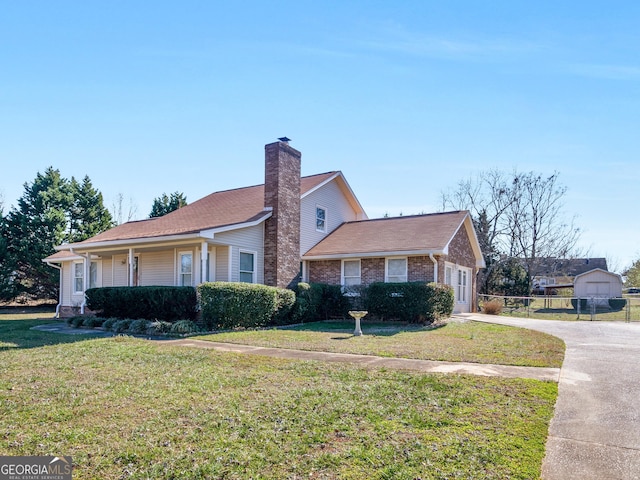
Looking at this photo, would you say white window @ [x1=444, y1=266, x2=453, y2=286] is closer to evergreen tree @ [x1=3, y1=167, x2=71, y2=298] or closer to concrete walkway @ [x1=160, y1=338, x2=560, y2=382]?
concrete walkway @ [x1=160, y1=338, x2=560, y2=382]

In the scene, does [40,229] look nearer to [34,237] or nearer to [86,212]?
[34,237]

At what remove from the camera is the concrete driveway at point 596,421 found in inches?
153

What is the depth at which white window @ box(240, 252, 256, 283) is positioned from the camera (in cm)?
1769

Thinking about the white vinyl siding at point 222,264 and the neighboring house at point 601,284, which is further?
the neighboring house at point 601,284

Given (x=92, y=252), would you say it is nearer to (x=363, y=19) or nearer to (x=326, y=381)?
(x=363, y=19)

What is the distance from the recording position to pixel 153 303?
15.6 m

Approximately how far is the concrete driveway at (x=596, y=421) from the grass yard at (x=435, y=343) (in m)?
0.82

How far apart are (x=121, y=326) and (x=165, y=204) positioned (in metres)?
20.9

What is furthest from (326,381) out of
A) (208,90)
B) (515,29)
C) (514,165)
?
(514,165)

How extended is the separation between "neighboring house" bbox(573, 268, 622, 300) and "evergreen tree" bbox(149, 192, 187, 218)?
3130 centimetres

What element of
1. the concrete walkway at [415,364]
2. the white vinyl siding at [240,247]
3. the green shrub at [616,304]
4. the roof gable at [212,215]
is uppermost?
the roof gable at [212,215]

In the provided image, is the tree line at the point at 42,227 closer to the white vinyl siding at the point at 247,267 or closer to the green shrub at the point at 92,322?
the green shrub at the point at 92,322

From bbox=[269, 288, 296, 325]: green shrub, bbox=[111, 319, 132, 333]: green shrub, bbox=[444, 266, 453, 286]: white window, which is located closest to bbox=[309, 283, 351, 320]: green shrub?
bbox=[269, 288, 296, 325]: green shrub

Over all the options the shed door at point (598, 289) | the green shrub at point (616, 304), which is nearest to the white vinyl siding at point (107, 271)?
the green shrub at point (616, 304)
